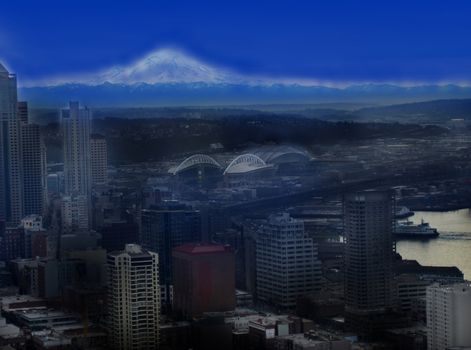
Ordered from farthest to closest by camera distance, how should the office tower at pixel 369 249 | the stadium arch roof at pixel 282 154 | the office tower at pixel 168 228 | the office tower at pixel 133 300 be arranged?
1. the stadium arch roof at pixel 282 154
2. the office tower at pixel 168 228
3. the office tower at pixel 369 249
4. the office tower at pixel 133 300

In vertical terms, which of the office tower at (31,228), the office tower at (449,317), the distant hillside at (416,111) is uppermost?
the distant hillside at (416,111)

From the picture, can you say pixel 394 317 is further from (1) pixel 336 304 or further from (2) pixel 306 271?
(2) pixel 306 271

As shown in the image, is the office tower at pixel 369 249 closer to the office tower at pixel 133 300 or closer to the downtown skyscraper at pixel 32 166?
the office tower at pixel 133 300

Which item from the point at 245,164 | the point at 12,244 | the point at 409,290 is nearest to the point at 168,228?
the point at 245,164

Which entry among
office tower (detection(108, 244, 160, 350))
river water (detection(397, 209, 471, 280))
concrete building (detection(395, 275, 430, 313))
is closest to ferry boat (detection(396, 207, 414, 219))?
river water (detection(397, 209, 471, 280))

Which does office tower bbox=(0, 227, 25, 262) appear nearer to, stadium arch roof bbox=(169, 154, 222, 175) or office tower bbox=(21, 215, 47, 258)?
office tower bbox=(21, 215, 47, 258)

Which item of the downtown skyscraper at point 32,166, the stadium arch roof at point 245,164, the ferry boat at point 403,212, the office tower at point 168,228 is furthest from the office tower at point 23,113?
the ferry boat at point 403,212

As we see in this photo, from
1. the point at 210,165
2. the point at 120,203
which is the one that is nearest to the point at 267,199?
the point at 210,165
